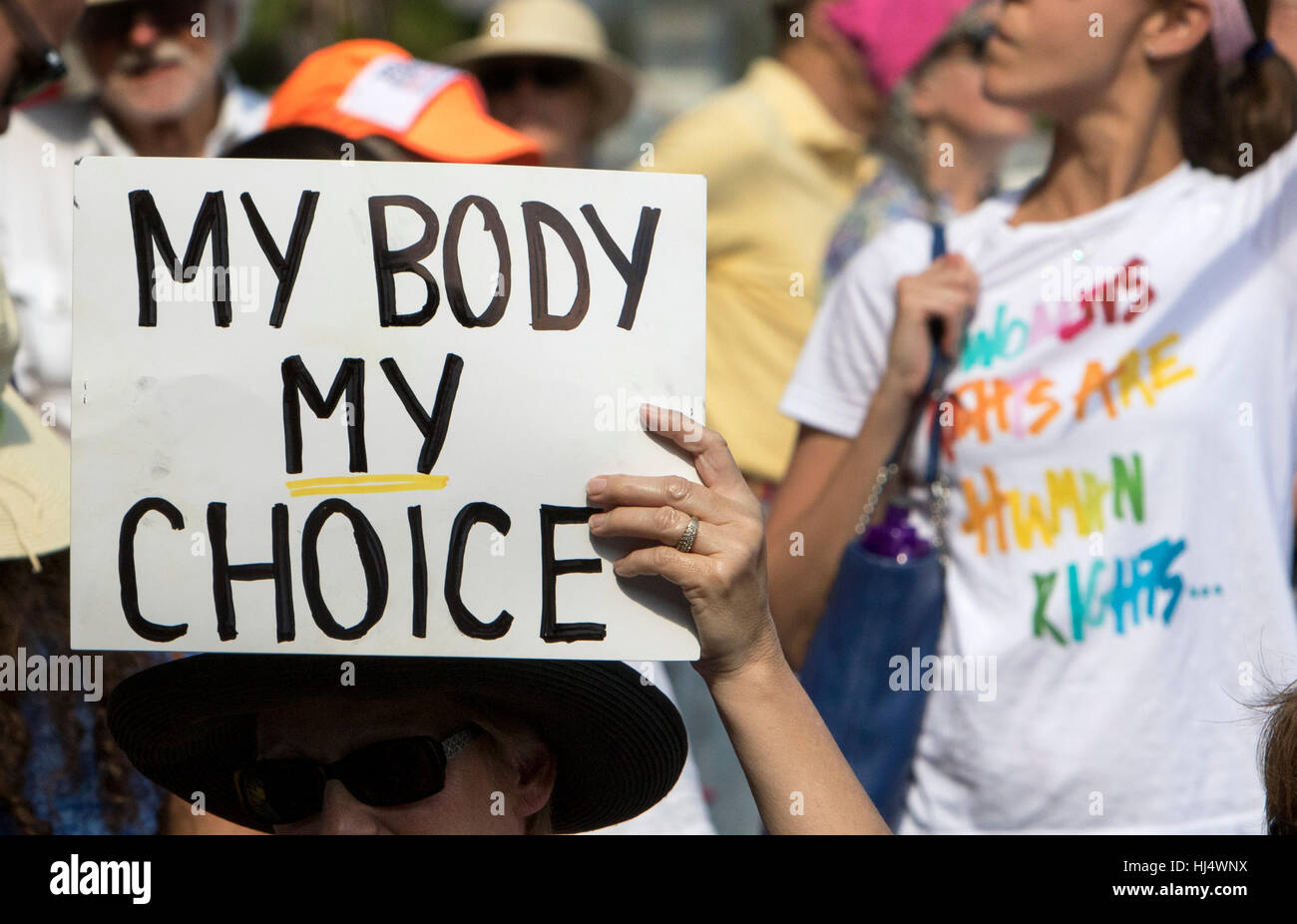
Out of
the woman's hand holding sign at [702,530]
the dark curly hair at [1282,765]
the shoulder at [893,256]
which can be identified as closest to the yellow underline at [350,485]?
the woman's hand holding sign at [702,530]

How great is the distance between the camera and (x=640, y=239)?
5.12 ft

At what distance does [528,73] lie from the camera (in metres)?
4.57

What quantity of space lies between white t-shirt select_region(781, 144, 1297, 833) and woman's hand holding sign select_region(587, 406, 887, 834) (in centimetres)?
89

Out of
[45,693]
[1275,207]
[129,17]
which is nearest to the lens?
[45,693]

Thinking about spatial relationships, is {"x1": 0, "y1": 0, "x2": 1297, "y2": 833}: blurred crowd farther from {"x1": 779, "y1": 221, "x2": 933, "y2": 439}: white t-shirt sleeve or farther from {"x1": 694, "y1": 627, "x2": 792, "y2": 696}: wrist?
{"x1": 694, "y1": 627, "x2": 792, "y2": 696}: wrist

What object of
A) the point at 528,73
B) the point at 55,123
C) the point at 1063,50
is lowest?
the point at 1063,50

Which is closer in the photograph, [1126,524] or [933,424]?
[1126,524]

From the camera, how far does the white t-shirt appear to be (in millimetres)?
2318

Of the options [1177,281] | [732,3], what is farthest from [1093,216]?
[732,3]

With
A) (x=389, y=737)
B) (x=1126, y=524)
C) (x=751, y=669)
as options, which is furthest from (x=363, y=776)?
(x=1126, y=524)

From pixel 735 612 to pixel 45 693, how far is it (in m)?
1.12

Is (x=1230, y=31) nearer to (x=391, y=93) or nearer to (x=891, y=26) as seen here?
(x=391, y=93)

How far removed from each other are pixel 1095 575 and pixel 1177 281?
1.72ft

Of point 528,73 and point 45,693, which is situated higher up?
point 528,73
